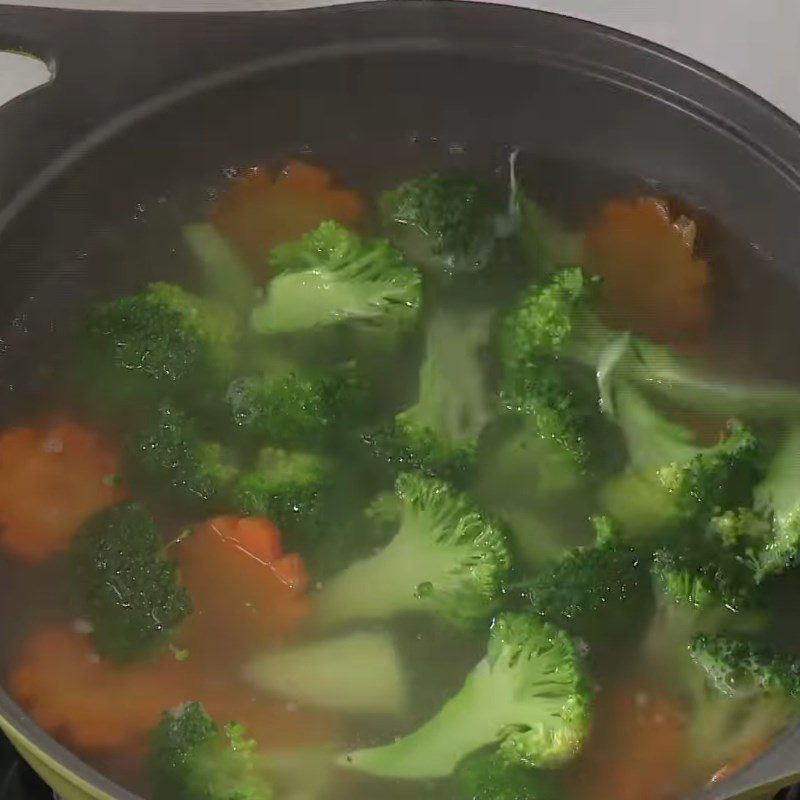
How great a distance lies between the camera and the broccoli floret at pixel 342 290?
43.1 inches

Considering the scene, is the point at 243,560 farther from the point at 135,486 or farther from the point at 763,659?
the point at 763,659

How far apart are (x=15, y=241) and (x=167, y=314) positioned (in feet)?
0.53

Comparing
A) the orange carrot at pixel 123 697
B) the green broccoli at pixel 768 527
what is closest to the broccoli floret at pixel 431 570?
the orange carrot at pixel 123 697

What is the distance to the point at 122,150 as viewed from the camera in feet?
3.60

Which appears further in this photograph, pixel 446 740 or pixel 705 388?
pixel 705 388

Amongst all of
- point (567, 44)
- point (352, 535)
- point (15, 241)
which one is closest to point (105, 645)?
point (352, 535)

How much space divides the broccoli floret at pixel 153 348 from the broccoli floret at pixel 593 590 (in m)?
0.39

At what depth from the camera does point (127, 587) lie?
0.93 m

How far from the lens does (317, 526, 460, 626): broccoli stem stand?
96 centimetres

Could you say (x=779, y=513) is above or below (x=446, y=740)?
above

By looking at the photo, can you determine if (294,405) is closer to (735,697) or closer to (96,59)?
(96,59)

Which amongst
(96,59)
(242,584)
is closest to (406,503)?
(242,584)

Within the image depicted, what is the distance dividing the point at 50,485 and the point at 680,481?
23.5 inches

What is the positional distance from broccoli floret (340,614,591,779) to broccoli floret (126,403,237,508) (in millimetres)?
280
